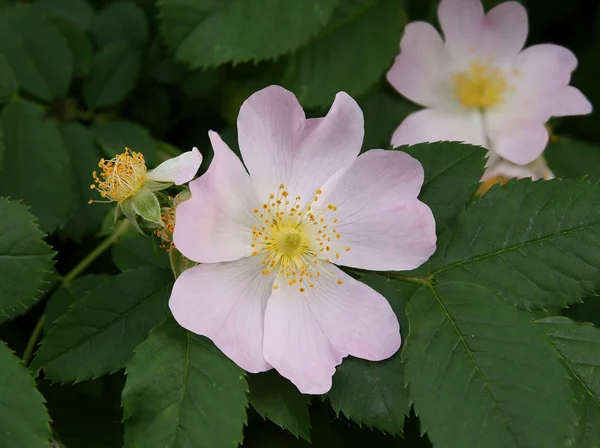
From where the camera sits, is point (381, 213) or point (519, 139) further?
point (519, 139)

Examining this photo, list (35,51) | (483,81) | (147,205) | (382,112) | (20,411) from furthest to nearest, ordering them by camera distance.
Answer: (382,112) < (483,81) < (35,51) < (147,205) < (20,411)

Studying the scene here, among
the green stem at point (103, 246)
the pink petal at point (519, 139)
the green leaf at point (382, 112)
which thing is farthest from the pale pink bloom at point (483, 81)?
the green stem at point (103, 246)

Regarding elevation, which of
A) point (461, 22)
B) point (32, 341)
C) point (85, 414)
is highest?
point (461, 22)

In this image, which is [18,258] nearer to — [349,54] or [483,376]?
[483,376]

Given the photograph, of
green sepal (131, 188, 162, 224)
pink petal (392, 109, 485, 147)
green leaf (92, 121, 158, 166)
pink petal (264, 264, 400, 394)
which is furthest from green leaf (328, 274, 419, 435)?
green leaf (92, 121, 158, 166)

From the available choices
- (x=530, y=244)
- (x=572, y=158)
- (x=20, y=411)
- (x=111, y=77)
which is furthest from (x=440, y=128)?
(x=20, y=411)

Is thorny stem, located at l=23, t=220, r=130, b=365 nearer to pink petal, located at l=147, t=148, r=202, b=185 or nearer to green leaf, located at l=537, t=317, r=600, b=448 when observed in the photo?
pink petal, located at l=147, t=148, r=202, b=185

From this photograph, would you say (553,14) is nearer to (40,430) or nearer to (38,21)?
(38,21)
